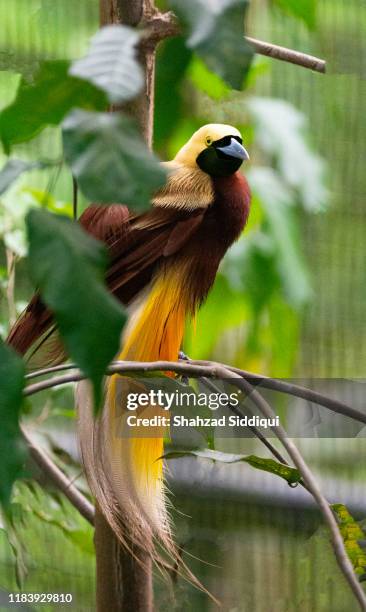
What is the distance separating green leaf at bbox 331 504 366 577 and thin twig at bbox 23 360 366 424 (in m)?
0.06

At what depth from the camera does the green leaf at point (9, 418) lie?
0.33m

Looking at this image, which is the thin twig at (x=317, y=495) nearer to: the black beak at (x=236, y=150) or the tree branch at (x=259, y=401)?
the tree branch at (x=259, y=401)

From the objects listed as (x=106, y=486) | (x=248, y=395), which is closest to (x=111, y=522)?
(x=106, y=486)

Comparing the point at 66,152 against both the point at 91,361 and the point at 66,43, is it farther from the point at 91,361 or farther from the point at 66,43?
the point at 66,43

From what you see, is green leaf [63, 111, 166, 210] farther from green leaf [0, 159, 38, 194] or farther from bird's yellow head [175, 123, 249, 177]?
bird's yellow head [175, 123, 249, 177]

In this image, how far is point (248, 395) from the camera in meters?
0.50

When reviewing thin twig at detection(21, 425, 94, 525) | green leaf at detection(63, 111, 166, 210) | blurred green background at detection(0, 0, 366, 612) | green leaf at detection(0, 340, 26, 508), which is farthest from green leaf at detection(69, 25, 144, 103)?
thin twig at detection(21, 425, 94, 525)

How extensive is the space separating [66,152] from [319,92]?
359 millimetres

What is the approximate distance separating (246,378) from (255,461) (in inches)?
2.2

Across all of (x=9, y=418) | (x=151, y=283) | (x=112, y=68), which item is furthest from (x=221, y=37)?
(x=151, y=283)

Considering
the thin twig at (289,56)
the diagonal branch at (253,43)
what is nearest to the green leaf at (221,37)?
the diagonal branch at (253,43)

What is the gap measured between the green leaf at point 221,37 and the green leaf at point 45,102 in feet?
0.33

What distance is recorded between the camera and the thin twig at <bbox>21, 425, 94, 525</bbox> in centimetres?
60

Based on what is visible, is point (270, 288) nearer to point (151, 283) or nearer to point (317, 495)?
point (151, 283)
